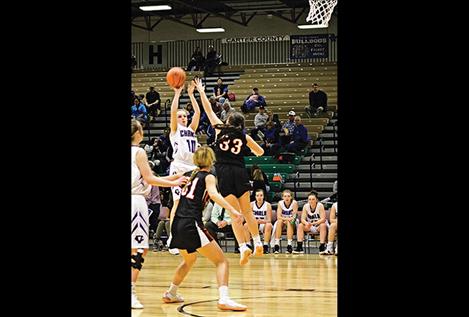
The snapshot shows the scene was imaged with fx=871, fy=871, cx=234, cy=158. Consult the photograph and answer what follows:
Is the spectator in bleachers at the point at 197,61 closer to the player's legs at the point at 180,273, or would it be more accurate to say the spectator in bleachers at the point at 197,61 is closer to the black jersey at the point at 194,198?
the player's legs at the point at 180,273

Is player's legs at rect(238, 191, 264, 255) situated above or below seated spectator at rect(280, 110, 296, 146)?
below

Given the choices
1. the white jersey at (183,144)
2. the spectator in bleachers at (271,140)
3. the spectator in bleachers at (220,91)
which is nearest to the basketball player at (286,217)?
the spectator in bleachers at (271,140)

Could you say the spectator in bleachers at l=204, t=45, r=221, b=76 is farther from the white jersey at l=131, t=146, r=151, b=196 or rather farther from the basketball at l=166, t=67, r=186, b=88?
the white jersey at l=131, t=146, r=151, b=196

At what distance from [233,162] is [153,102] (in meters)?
13.3

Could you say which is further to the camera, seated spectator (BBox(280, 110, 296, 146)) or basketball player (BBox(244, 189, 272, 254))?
seated spectator (BBox(280, 110, 296, 146))

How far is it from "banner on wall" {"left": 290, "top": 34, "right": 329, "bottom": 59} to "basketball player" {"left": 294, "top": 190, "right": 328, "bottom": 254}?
914 cm

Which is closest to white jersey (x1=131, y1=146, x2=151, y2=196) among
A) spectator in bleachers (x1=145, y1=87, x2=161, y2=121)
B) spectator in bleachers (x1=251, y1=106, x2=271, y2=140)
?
spectator in bleachers (x1=251, y1=106, x2=271, y2=140)

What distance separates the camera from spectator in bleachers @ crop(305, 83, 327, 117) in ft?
65.4

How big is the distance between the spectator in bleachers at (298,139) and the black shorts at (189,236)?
11196mm

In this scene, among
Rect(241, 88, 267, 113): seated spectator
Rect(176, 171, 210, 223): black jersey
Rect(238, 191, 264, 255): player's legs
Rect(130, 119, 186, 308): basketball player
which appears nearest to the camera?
Rect(130, 119, 186, 308): basketball player
